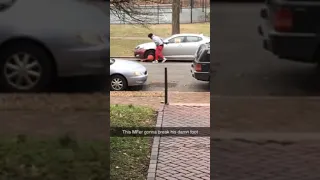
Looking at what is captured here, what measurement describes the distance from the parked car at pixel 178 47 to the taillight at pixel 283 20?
300cm

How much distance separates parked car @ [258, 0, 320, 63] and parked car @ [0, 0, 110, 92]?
4.85 ft

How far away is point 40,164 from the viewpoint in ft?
16.4

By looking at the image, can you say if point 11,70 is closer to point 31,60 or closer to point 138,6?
point 31,60

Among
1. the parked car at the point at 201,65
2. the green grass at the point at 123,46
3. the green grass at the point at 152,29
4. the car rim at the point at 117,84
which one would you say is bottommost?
the car rim at the point at 117,84

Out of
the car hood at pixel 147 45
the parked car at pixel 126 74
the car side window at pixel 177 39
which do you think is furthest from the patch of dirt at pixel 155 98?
the car hood at pixel 147 45

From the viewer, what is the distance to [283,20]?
472cm

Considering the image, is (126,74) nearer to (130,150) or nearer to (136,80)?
(136,80)

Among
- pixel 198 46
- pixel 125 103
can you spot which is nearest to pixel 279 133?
pixel 198 46

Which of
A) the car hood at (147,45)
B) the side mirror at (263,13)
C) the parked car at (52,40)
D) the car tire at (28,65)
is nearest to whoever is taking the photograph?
the parked car at (52,40)

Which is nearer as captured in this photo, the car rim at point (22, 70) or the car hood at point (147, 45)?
the car rim at point (22, 70)

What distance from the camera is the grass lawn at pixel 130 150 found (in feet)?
17.6

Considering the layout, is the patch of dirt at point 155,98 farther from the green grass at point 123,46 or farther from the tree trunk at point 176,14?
the tree trunk at point 176,14

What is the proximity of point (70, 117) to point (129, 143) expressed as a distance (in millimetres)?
1101

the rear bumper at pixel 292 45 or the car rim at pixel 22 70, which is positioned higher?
the rear bumper at pixel 292 45
